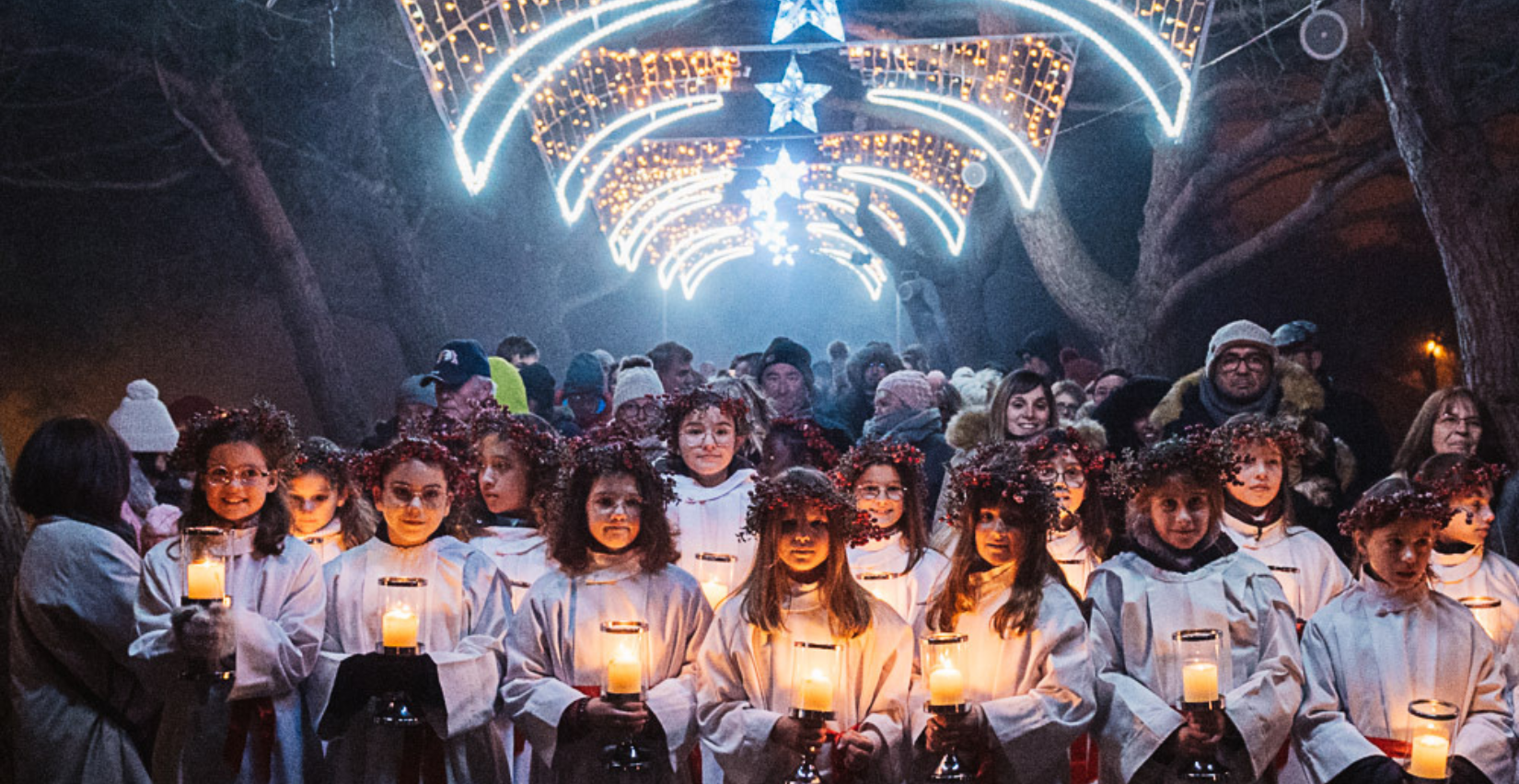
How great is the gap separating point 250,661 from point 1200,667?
357 centimetres

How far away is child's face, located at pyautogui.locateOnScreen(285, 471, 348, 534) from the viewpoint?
6.98m

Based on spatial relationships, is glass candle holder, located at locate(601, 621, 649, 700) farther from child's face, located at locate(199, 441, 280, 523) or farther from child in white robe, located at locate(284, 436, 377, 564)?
child in white robe, located at locate(284, 436, 377, 564)

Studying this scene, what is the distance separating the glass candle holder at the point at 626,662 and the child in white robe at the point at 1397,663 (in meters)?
2.59

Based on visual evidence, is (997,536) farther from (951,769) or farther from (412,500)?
(412,500)

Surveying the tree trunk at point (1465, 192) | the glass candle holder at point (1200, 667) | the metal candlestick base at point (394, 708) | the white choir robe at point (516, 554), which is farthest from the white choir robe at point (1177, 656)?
the tree trunk at point (1465, 192)

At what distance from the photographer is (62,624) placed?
19.2 ft

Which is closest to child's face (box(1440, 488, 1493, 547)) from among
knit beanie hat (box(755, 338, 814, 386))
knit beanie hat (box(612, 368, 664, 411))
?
knit beanie hat (box(755, 338, 814, 386))

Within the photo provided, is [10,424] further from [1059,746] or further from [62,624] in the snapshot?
[1059,746]

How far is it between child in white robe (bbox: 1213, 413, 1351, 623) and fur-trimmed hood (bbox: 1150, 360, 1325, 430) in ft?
4.37

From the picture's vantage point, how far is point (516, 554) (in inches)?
273

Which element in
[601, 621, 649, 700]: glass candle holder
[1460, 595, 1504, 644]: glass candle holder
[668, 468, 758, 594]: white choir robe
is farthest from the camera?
[668, 468, 758, 594]: white choir robe

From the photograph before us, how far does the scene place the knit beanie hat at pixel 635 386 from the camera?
378 inches

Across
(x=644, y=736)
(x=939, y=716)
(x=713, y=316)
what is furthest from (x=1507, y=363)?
(x=713, y=316)

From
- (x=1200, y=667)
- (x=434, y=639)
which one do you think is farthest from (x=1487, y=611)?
(x=434, y=639)
